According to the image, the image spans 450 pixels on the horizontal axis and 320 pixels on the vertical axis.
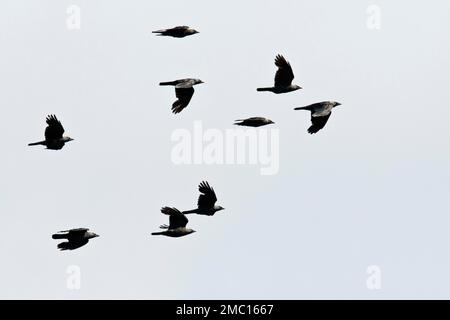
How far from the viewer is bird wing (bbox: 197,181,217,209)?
265 feet

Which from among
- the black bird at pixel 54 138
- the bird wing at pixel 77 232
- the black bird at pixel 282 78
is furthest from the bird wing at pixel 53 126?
the black bird at pixel 282 78

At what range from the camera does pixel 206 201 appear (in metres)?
81.1

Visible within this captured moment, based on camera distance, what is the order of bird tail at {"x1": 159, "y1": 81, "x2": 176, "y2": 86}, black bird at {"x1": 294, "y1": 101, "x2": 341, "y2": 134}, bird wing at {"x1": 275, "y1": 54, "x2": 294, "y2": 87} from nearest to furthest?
black bird at {"x1": 294, "y1": 101, "x2": 341, "y2": 134} → bird wing at {"x1": 275, "y1": 54, "x2": 294, "y2": 87} → bird tail at {"x1": 159, "y1": 81, "x2": 176, "y2": 86}

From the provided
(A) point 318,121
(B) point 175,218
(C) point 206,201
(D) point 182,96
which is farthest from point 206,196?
(A) point 318,121

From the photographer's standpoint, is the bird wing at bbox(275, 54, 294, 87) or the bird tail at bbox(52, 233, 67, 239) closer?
the bird tail at bbox(52, 233, 67, 239)

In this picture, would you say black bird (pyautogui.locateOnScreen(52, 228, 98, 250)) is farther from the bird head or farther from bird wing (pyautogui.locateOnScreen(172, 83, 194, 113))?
bird wing (pyautogui.locateOnScreen(172, 83, 194, 113))

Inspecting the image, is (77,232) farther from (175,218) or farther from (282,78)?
(282,78)

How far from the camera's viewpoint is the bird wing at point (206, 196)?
8081cm

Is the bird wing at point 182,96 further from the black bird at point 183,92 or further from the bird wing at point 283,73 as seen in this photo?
the bird wing at point 283,73

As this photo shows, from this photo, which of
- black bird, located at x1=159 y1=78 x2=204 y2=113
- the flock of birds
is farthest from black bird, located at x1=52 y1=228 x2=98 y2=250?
black bird, located at x1=159 y1=78 x2=204 y2=113
